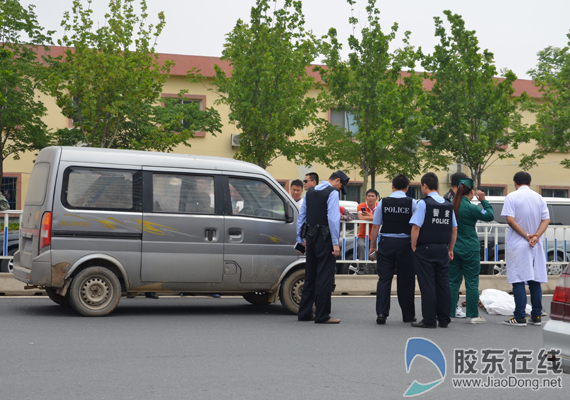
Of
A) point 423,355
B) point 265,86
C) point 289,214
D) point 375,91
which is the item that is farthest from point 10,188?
point 423,355

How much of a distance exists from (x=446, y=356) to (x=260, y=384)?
91.1 inches

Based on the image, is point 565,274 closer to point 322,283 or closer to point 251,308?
point 322,283

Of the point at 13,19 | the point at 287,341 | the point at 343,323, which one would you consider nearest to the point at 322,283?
the point at 343,323

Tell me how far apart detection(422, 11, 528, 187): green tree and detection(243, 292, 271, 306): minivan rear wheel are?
50.5ft

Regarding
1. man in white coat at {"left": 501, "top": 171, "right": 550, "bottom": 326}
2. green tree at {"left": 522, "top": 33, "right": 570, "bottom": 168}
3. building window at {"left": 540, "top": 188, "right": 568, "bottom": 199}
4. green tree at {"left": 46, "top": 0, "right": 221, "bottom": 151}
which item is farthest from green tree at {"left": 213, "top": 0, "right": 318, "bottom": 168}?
building window at {"left": 540, "top": 188, "right": 568, "bottom": 199}

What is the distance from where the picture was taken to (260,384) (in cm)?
577

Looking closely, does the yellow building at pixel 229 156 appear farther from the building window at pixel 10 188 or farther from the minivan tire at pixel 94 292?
the minivan tire at pixel 94 292

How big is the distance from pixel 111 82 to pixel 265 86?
4.42 metres

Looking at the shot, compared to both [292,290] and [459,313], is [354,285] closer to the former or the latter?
[459,313]

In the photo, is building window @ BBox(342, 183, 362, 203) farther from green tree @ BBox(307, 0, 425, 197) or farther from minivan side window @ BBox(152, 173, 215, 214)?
minivan side window @ BBox(152, 173, 215, 214)

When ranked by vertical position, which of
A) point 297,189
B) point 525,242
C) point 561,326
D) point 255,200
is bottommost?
point 561,326

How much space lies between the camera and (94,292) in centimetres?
926

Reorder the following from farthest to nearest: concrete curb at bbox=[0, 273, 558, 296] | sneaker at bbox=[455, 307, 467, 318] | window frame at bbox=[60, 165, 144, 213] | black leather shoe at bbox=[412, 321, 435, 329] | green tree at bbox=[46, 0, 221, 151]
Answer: green tree at bbox=[46, 0, 221, 151]
concrete curb at bbox=[0, 273, 558, 296]
sneaker at bbox=[455, 307, 467, 318]
black leather shoe at bbox=[412, 321, 435, 329]
window frame at bbox=[60, 165, 144, 213]

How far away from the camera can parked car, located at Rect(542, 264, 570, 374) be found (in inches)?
193
